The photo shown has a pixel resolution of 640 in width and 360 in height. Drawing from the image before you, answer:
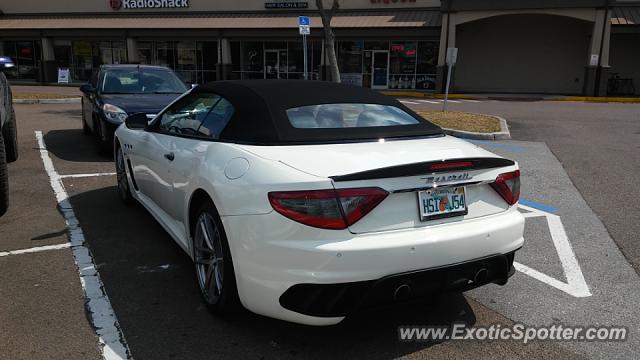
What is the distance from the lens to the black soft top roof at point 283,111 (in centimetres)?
335

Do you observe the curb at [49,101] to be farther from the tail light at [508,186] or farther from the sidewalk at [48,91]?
the tail light at [508,186]

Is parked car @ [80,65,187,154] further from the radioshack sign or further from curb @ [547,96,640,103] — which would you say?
the radioshack sign

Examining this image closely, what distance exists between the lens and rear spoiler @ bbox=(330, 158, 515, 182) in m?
2.75

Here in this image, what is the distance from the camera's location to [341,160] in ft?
9.68

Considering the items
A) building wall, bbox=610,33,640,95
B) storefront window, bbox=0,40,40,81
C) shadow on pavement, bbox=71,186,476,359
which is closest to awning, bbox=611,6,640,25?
building wall, bbox=610,33,640,95

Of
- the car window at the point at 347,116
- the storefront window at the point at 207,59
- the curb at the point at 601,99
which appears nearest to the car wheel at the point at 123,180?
the car window at the point at 347,116

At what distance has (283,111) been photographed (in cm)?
353

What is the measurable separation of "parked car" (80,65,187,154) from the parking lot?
1.59 meters

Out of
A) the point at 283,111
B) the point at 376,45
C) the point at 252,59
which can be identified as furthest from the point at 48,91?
the point at 283,111

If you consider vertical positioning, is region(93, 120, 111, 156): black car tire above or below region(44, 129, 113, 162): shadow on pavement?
above

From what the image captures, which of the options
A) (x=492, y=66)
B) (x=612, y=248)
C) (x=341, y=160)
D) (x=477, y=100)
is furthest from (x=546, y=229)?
(x=492, y=66)

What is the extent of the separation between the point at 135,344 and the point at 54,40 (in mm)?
35110

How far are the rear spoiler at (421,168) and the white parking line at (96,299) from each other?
1.61 meters

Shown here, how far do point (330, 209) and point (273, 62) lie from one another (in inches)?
1133
